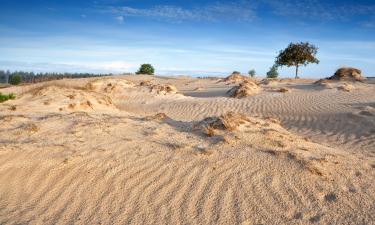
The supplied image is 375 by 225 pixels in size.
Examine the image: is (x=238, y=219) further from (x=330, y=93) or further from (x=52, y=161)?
(x=330, y=93)

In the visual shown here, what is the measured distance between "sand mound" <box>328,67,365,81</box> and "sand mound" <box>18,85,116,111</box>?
14139 mm

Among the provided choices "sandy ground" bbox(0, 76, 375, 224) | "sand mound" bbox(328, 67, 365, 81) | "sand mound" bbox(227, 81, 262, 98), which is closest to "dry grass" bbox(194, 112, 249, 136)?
"sandy ground" bbox(0, 76, 375, 224)

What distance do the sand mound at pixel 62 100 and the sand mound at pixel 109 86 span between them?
555 centimetres

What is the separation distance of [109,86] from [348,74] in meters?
13.6

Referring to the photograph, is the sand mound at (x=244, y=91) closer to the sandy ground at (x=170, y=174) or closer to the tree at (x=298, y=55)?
the sandy ground at (x=170, y=174)

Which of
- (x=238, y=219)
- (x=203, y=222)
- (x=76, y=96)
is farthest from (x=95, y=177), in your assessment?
(x=76, y=96)

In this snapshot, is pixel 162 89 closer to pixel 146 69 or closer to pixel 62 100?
pixel 62 100

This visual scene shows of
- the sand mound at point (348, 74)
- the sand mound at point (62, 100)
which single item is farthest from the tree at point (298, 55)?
the sand mound at point (62, 100)

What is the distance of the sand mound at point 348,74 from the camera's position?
20.3 m

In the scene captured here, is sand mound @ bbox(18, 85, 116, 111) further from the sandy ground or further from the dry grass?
the dry grass

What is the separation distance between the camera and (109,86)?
62.2 feet

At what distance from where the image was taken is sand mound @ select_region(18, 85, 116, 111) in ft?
34.3

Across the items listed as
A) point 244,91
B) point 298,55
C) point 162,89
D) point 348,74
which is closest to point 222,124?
point 244,91

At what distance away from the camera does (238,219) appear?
165 inches
